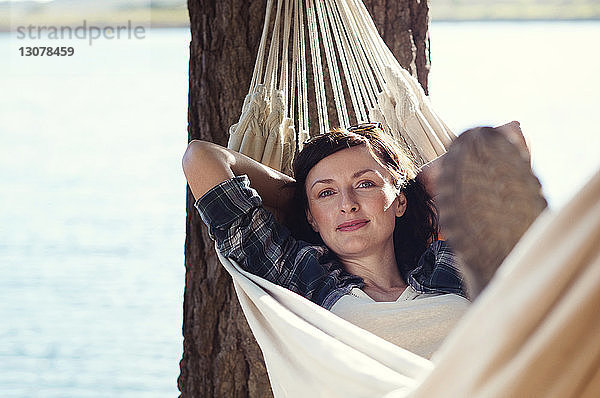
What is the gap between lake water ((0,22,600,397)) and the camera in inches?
161

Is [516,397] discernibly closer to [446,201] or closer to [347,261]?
[446,201]

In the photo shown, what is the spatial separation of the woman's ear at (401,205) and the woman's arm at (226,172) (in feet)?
0.81

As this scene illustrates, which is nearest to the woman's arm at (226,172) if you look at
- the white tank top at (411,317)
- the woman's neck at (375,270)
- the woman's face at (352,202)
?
the woman's face at (352,202)

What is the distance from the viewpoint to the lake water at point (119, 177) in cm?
409

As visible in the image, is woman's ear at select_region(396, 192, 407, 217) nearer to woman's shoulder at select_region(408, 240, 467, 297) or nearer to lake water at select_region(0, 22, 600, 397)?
woman's shoulder at select_region(408, 240, 467, 297)

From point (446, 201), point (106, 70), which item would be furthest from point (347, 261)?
point (106, 70)

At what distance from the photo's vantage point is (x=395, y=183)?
1.82 m

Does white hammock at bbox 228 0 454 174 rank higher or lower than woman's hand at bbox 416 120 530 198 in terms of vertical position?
higher

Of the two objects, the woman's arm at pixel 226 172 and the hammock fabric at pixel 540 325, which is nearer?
the hammock fabric at pixel 540 325

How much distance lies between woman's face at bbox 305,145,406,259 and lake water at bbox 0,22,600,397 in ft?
1.35

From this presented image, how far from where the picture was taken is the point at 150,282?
16.5 ft

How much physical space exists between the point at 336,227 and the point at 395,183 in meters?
0.18

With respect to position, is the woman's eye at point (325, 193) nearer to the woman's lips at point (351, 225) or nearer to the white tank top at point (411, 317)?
the woman's lips at point (351, 225)

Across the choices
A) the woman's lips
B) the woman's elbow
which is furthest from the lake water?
the woman's elbow
